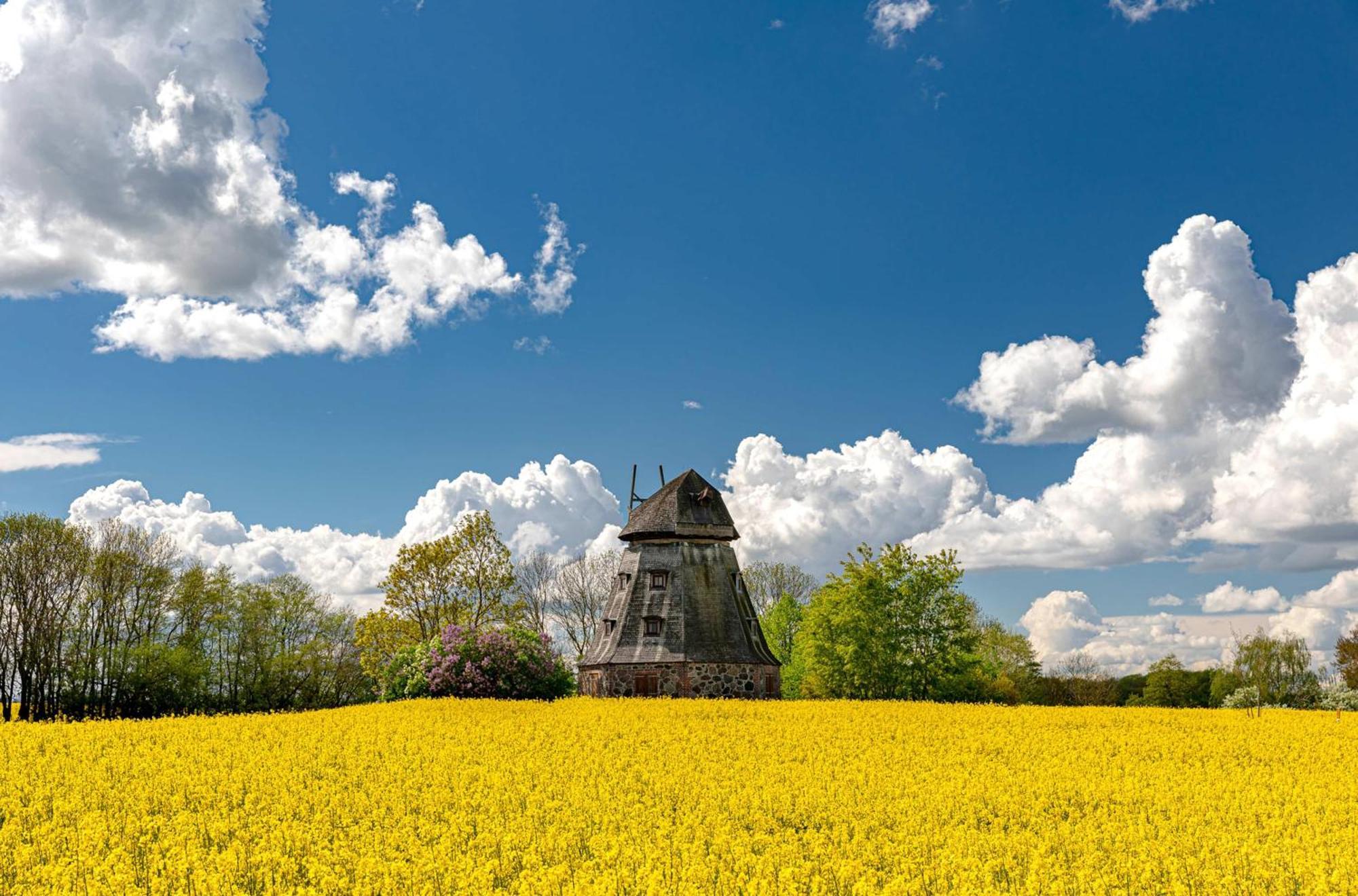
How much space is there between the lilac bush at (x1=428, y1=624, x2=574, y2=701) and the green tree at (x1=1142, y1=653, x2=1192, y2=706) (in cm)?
4499

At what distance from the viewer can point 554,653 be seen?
4056cm

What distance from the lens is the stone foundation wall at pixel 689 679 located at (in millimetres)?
42469

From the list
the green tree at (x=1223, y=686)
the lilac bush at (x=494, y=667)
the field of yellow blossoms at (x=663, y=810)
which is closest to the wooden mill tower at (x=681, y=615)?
the lilac bush at (x=494, y=667)

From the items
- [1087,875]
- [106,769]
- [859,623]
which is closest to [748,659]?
[859,623]

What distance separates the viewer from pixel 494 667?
37656mm

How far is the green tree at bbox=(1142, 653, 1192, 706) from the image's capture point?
64500mm

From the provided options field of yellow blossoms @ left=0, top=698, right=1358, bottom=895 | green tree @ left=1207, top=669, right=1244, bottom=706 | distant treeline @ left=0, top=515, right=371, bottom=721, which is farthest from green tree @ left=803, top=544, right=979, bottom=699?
distant treeline @ left=0, top=515, right=371, bottom=721

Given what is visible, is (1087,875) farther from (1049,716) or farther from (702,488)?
(702,488)

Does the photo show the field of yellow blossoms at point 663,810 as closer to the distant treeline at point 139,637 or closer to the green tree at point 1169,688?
the distant treeline at point 139,637

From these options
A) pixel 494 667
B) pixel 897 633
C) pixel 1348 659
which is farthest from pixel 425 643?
pixel 1348 659

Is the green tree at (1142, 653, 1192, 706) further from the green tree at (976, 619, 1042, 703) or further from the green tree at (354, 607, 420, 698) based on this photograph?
the green tree at (354, 607, 420, 698)

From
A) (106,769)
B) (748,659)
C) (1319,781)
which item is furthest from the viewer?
(748,659)

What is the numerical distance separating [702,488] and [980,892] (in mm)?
38830

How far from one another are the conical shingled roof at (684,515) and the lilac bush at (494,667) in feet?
27.8
